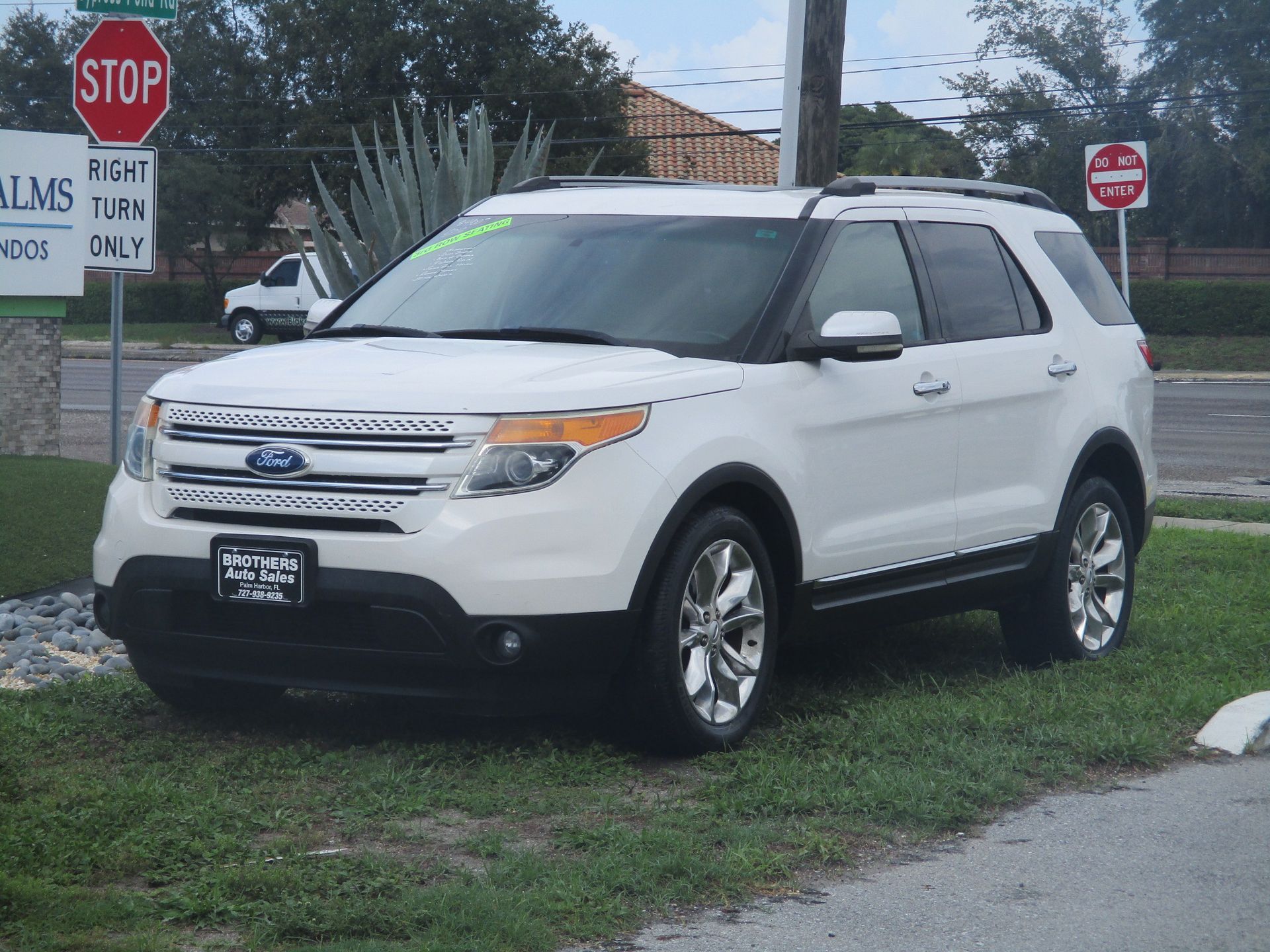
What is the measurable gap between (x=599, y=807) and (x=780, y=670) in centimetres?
219

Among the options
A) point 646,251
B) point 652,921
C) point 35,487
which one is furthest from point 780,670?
point 35,487

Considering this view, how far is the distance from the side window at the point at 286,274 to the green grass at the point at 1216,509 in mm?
28209

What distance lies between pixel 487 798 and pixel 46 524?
4.56 m

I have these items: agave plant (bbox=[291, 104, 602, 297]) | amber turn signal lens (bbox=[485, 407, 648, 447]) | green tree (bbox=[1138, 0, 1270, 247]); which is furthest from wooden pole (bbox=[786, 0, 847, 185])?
green tree (bbox=[1138, 0, 1270, 247])

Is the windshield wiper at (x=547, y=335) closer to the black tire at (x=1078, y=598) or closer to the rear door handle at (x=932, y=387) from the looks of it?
the rear door handle at (x=932, y=387)

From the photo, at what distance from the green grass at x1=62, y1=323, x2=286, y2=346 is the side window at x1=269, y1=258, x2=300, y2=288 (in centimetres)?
152

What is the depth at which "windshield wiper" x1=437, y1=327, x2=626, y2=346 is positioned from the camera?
18.7ft

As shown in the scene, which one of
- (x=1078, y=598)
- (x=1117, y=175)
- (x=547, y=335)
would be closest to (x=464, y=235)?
(x=547, y=335)

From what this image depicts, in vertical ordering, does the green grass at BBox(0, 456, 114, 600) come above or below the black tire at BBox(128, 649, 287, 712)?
above

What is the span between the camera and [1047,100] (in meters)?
59.1

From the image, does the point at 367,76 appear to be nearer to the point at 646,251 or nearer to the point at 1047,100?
the point at 1047,100

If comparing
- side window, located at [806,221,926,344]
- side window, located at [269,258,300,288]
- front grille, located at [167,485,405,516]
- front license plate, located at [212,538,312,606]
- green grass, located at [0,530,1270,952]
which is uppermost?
side window, located at [269,258,300,288]

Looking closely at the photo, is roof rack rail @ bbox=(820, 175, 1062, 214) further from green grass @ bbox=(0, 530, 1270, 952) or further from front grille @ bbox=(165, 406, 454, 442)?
front grille @ bbox=(165, 406, 454, 442)

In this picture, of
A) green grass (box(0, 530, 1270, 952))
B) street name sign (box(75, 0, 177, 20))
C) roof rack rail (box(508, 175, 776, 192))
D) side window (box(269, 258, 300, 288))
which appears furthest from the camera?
side window (box(269, 258, 300, 288))
